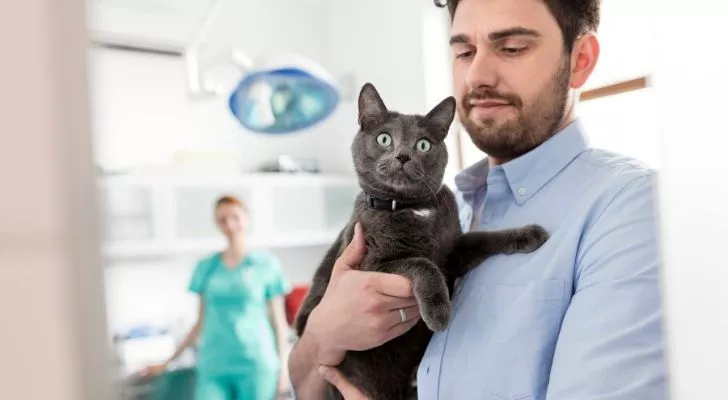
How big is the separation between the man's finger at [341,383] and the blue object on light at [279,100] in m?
0.37

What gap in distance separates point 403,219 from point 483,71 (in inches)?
9.7

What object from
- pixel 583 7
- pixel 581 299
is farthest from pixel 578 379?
pixel 583 7

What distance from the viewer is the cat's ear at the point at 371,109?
0.77 m

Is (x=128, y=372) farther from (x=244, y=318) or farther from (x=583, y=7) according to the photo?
(x=583, y=7)

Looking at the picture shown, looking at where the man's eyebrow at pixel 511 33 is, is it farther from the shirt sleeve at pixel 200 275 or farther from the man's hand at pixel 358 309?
the shirt sleeve at pixel 200 275

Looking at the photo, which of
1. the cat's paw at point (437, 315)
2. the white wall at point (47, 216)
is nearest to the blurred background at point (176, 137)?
the white wall at point (47, 216)

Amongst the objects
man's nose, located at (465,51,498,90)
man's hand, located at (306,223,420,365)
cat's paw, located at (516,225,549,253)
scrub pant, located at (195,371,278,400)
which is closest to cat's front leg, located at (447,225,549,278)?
cat's paw, located at (516,225,549,253)

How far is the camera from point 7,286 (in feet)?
0.74

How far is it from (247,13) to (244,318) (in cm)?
46

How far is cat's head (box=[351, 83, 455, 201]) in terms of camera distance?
732 mm

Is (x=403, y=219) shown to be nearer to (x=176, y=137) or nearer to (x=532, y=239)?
(x=532, y=239)

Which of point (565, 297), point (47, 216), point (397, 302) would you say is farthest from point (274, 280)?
point (47, 216)

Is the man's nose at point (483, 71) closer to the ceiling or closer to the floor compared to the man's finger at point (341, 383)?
closer to the ceiling

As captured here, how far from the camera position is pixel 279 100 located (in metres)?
0.74
